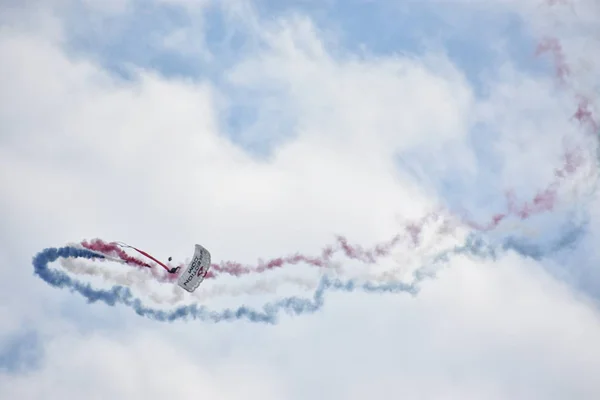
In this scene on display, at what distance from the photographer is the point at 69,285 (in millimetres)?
76500

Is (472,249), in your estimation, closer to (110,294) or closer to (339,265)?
(339,265)

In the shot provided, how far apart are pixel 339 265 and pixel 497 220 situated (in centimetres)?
1399

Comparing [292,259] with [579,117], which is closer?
[579,117]

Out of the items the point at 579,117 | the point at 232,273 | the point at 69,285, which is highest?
the point at 579,117

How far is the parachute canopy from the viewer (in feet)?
241

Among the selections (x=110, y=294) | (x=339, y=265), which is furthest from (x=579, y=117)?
(x=110, y=294)

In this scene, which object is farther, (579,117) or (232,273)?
(232,273)

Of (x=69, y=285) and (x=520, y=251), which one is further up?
(x=520, y=251)

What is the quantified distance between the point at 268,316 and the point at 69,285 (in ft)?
56.1

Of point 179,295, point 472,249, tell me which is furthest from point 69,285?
point 472,249

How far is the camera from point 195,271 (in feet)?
242

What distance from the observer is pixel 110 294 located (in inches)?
3056

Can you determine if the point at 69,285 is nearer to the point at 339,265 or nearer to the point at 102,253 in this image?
the point at 102,253

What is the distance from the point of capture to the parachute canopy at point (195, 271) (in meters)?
73.5
